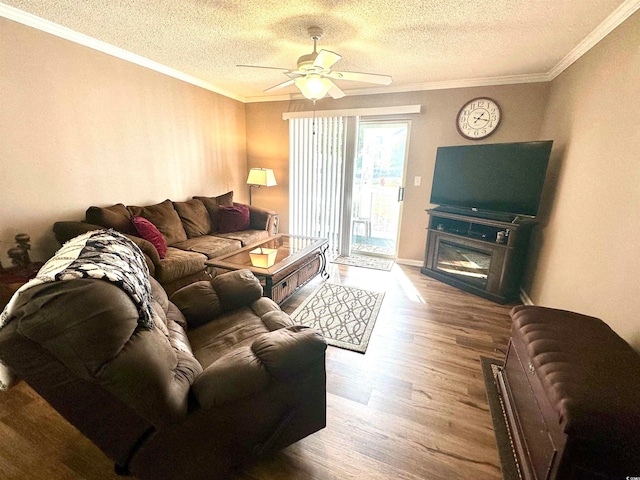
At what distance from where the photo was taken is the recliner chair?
80 centimetres

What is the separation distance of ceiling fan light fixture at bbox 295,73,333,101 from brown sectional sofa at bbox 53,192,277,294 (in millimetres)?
1858

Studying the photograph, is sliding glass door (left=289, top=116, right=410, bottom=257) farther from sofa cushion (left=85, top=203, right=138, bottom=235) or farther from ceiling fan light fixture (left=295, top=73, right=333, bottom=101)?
sofa cushion (left=85, top=203, right=138, bottom=235)

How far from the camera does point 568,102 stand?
2623mm

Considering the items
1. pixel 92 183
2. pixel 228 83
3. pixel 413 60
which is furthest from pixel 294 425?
pixel 228 83

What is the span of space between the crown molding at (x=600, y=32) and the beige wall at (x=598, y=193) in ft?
0.15

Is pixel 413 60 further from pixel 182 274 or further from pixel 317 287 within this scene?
pixel 182 274

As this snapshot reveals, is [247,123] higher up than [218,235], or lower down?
higher up

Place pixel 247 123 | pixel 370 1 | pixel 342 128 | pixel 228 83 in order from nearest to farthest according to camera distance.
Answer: pixel 370 1 → pixel 228 83 → pixel 342 128 → pixel 247 123

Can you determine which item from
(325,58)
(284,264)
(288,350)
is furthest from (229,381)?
(325,58)

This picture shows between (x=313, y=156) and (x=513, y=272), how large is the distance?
3086mm

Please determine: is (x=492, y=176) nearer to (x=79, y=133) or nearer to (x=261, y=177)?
(x=261, y=177)

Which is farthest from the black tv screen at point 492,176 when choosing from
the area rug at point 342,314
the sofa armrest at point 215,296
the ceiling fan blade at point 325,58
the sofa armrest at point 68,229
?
the sofa armrest at point 68,229

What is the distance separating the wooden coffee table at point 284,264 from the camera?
2.35 m

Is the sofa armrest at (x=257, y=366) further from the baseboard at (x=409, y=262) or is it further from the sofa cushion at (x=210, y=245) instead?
the baseboard at (x=409, y=262)
